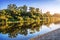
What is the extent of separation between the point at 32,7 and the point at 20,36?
14.9 inches

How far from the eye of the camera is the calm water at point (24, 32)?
1.93 metres

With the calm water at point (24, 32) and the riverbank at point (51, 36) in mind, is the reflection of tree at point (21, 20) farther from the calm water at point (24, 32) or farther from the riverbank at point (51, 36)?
the riverbank at point (51, 36)

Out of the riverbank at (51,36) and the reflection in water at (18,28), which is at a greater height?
the reflection in water at (18,28)

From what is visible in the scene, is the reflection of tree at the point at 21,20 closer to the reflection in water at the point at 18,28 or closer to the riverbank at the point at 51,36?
the reflection in water at the point at 18,28

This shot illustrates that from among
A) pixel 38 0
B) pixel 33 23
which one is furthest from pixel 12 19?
pixel 38 0

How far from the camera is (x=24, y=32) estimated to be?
6.39 ft

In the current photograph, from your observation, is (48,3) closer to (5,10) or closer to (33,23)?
(33,23)

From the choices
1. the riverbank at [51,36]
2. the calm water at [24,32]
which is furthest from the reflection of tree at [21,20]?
the riverbank at [51,36]

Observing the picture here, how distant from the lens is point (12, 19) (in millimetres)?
1942

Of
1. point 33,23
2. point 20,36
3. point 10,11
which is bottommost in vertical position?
point 20,36

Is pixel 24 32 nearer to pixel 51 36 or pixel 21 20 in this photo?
pixel 21 20

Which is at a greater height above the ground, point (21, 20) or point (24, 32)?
point (21, 20)

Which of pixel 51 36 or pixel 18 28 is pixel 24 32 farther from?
pixel 51 36

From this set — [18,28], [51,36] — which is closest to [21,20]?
[18,28]
